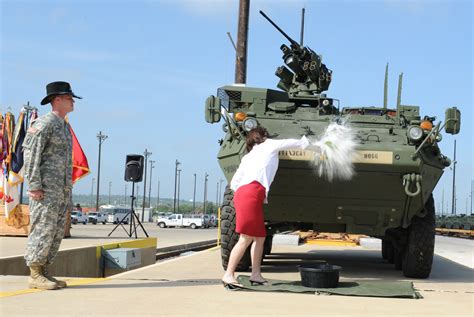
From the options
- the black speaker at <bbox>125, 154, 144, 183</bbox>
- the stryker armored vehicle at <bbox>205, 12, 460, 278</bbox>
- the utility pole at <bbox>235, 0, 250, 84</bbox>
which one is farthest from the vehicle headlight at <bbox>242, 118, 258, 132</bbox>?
the black speaker at <bbox>125, 154, 144, 183</bbox>

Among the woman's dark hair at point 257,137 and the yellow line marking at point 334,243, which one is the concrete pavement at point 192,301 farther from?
the yellow line marking at point 334,243

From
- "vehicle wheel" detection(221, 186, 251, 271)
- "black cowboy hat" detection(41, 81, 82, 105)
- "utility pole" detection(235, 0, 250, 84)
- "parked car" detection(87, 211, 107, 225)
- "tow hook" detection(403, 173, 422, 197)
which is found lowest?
"parked car" detection(87, 211, 107, 225)

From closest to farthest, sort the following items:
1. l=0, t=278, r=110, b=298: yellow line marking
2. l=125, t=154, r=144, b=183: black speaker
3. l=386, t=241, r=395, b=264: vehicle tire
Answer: l=0, t=278, r=110, b=298: yellow line marking < l=386, t=241, r=395, b=264: vehicle tire < l=125, t=154, r=144, b=183: black speaker

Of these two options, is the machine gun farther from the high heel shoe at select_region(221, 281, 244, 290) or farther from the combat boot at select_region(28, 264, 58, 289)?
the combat boot at select_region(28, 264, 58, 289)

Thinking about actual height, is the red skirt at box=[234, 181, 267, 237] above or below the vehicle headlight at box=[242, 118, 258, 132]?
below

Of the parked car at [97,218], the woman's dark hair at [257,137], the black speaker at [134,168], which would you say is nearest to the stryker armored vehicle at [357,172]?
the woman's dark hair at [257,137]

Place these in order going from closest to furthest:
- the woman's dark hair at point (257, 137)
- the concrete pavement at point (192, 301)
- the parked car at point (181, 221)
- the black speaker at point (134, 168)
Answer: the concrete pavement at point (192, 301)
the woman's dark hair at point (257, 137)
the black speaker at point (134, 168)
the parked car at point (181, 221)

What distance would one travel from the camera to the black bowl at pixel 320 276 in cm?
617

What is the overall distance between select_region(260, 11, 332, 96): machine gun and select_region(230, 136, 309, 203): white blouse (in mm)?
4290

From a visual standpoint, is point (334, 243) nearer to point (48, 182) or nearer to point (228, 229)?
point (228, 229)

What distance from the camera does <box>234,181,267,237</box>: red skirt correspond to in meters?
6.11

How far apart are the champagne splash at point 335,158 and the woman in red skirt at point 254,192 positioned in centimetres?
85

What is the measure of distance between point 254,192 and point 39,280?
2057 millimetres

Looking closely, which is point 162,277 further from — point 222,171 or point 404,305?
point 404,305
